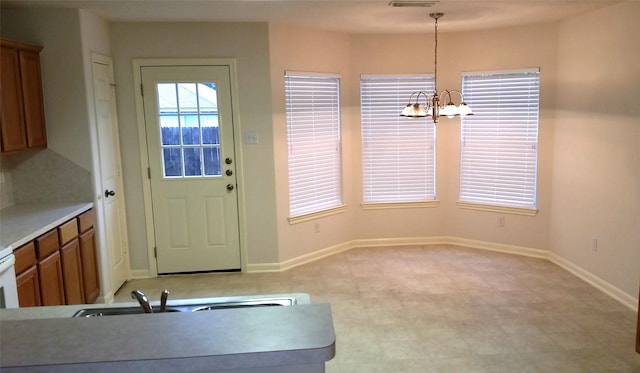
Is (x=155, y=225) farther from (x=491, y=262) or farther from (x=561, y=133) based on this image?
(x=561, y=133)

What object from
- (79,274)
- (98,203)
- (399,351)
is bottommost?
(399,351)

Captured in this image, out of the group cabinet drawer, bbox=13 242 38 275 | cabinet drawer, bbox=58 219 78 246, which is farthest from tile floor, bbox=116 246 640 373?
cabinet drawer, bbox=13 242 38 275

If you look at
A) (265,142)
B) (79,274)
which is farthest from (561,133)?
(79,274)

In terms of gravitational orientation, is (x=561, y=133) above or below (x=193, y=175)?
above

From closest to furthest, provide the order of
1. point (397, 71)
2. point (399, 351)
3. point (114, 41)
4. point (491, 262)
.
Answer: point (399, 351), point (114, 41), point (491, 262), point (397, 71)

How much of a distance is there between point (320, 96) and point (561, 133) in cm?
244

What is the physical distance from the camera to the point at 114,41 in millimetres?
4457

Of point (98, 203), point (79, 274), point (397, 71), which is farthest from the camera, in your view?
point (397, 71)

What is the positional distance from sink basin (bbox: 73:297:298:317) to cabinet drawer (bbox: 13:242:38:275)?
5.17 feet

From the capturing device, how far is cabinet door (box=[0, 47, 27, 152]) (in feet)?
10.9

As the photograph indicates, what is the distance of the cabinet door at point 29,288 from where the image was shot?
9.44 ft

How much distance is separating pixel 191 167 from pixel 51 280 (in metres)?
1.77

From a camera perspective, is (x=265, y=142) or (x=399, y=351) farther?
(x=265, y=142)

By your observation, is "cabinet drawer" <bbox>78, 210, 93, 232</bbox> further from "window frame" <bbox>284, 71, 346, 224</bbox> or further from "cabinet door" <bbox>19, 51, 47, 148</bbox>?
"window frame" <bbox>284, 71, 346, 224</bbox>
